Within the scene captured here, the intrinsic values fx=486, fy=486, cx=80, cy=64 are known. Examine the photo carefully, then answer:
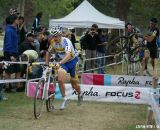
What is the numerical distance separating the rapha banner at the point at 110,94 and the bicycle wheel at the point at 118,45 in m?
6.60

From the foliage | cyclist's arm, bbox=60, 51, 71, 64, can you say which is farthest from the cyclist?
the foliage

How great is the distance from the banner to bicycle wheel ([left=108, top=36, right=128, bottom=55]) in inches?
167

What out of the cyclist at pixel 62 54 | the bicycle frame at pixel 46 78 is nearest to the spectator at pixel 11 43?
the cyclist at pixel 62 54

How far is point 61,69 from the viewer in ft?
33.9

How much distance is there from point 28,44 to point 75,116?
4.52m

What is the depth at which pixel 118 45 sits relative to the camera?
2012 cm

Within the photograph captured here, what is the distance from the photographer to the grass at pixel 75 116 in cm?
916

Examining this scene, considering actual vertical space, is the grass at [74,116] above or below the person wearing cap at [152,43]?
below

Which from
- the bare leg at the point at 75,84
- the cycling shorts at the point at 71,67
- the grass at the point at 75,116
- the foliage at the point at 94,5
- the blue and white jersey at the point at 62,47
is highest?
the foliage at the point at 94,5

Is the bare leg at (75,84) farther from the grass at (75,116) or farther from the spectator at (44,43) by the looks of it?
the spectator at (44,43)

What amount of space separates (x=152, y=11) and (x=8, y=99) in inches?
2092

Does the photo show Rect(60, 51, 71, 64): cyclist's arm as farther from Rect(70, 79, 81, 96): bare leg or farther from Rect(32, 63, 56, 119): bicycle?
Rect(70, 79, 81, 96): bare leg

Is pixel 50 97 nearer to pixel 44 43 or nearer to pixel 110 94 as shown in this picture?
pixel 110 94

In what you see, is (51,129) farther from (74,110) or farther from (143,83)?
(143,83)
